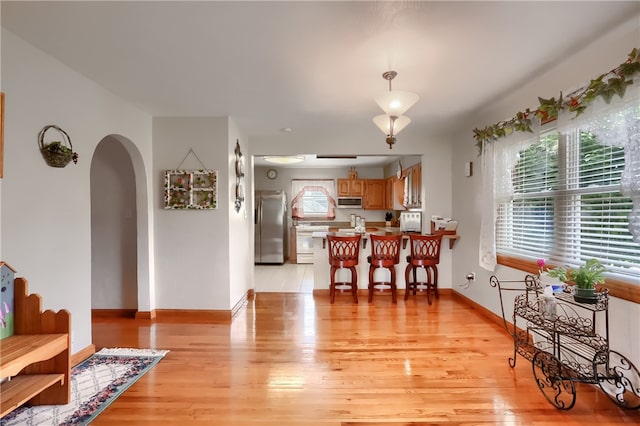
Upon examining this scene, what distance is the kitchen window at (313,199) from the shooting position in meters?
7.70

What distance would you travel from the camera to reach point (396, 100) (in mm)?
2273

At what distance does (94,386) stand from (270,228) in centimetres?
499

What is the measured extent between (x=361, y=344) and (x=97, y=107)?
3.04 metres

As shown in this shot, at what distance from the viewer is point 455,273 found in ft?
14.6

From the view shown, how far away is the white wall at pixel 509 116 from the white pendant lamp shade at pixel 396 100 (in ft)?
3.79

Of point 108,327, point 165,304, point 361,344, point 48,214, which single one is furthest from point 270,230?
point 48,214

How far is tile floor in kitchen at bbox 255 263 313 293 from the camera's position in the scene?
4.95 meters

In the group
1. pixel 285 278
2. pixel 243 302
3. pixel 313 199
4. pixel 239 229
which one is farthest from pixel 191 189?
pixel 313 199

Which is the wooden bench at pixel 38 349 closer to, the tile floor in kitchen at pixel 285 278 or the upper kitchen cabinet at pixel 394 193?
the tile floor in kitchen at pixel 285 278

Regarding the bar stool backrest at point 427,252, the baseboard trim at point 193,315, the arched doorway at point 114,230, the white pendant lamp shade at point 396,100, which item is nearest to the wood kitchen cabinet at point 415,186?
the bar stool backrest at point 427,252

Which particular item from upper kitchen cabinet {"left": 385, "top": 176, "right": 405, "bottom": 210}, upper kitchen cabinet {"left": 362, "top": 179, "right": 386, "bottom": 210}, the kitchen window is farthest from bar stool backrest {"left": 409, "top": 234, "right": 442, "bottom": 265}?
the kitchen window

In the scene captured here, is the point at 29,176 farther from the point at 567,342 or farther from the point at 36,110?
the point at 567,342

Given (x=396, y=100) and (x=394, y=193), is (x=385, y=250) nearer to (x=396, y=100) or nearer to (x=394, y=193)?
(x=396, y=100)

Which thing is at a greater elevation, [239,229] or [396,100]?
[396,100]
